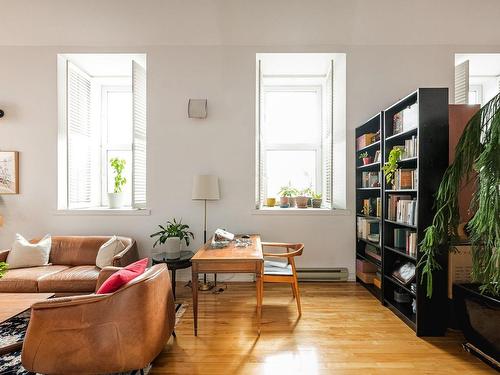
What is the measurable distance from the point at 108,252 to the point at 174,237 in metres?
0.78

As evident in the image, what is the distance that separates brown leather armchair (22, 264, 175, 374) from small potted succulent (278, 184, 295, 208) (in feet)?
8.86

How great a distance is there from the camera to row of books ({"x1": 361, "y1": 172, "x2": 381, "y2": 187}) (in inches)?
132

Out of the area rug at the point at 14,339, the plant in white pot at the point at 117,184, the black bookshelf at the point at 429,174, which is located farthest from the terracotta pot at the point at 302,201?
the plant in white pot at the point at 117,184

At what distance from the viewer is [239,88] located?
3910mm

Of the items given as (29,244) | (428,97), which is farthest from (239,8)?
(29,244)

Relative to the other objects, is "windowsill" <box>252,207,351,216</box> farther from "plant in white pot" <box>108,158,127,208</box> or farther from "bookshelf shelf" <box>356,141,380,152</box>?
"plant in white pot" <box>108,158,127,208</box>

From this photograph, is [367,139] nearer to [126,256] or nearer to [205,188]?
[205,188]

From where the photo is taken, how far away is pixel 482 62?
3928mm

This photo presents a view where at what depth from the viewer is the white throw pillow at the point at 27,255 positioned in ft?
10.5

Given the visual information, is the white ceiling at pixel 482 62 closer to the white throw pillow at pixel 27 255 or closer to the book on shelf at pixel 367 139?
the book on shelf at pixel 367 139

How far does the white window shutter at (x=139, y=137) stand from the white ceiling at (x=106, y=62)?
0.15m

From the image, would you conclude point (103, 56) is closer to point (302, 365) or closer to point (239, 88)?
point (239, 88)

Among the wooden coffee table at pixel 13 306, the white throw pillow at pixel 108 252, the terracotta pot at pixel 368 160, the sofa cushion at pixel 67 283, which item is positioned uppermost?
the terracotta pot at pixel 368 160

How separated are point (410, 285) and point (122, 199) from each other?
3.90 meters
